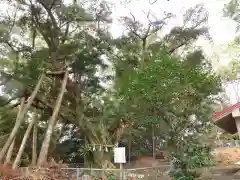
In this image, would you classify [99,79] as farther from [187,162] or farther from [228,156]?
[187,162]

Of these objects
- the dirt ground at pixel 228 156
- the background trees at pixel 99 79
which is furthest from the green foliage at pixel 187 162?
the dirt ground at pixel 228 156

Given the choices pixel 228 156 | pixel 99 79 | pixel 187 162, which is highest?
pixel 99 79

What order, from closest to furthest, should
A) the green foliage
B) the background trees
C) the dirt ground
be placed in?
the green foliage → the background trees → the dirt ground

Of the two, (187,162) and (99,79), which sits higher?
(99,79)

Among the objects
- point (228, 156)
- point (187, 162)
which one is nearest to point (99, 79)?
point (228, 156)

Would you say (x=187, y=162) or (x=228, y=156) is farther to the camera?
(x=228, y=156)

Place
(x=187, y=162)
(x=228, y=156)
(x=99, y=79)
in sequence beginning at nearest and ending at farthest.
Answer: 1. (x=187, y=162)
2. (x=228, y=156)
3. (x=99, y=79)

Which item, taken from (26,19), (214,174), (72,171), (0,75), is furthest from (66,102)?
(214,174)

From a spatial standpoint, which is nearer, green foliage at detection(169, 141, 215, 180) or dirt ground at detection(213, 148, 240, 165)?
green foliage at detection(169, 141, 215, 180)

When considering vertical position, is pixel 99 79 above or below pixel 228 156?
above

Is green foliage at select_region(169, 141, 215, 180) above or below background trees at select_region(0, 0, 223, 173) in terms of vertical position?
below

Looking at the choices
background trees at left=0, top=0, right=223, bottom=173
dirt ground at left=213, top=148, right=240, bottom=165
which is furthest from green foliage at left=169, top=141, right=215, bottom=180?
dirt ground at left=213, top=148, right=240, bottom=165

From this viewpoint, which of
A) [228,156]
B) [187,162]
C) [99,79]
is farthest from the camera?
[99,79]

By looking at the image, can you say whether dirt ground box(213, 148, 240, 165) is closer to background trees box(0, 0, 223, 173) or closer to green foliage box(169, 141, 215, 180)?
background trees box(0, 0, 223, 173)
